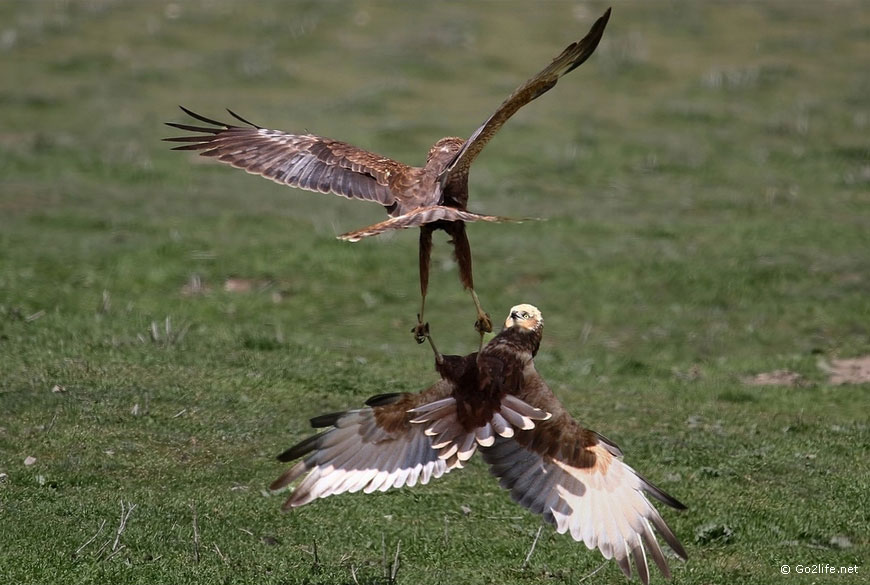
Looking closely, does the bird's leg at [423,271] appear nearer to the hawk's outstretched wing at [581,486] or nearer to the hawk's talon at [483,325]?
the hawk's talon at [483,325]

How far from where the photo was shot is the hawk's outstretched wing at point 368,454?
21.5ft

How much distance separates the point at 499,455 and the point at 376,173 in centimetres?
270

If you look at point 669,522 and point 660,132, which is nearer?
point 669,522

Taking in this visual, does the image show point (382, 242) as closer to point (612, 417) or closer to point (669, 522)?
point (612, 417)

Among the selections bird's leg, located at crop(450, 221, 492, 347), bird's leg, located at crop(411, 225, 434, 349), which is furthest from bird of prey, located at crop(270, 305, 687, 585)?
bird's leg, located at crop(450, 221, 492, 347)

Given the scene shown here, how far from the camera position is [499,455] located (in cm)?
669

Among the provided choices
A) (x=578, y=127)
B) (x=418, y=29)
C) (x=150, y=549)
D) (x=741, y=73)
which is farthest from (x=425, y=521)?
(x=418, y=29)

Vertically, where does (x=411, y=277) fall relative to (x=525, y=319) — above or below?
below

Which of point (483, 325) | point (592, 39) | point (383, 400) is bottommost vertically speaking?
point (383, 400)

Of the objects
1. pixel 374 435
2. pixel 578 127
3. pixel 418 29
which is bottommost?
pixel 374 435

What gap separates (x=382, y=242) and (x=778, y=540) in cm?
835

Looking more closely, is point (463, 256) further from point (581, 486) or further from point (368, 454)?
point (581, 486)

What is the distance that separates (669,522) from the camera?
7.99 metres

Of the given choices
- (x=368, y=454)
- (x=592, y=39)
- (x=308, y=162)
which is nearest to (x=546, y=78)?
(x=592, y=39)
